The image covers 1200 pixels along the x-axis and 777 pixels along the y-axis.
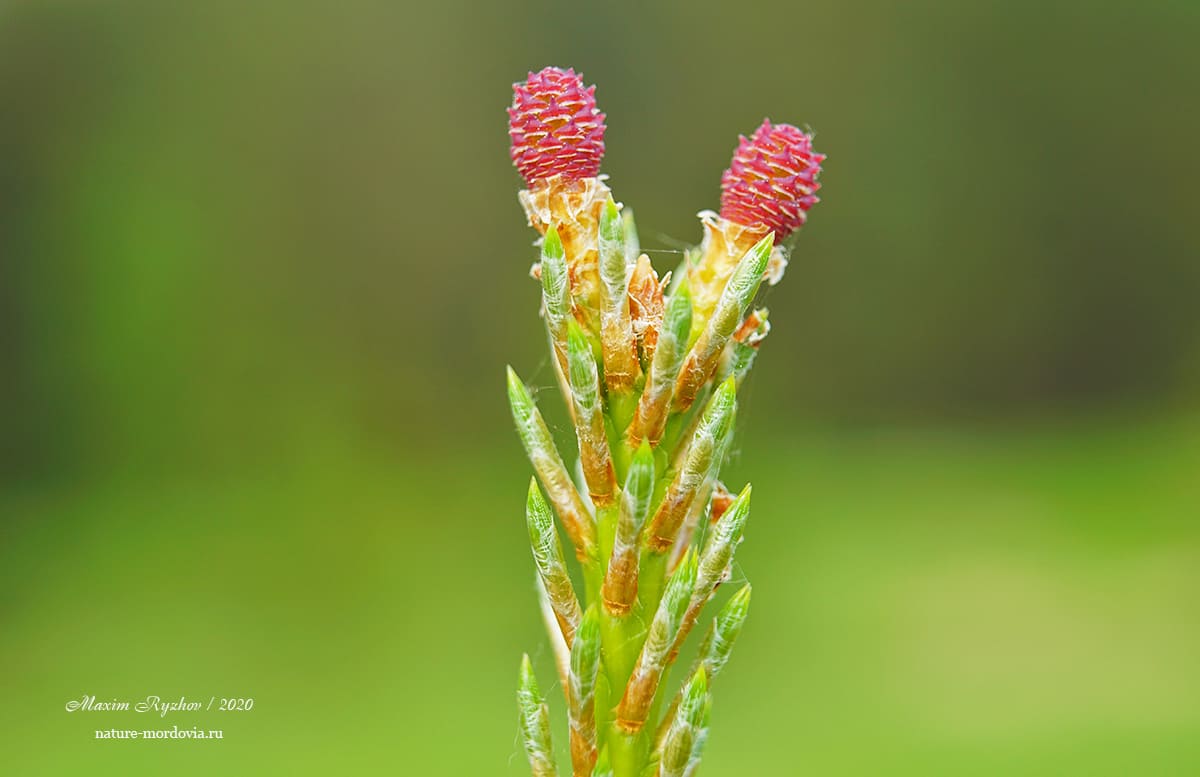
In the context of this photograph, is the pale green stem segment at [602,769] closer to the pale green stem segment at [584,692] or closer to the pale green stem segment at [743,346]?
the pale green stem segment at [584,692]

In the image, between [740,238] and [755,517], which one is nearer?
[740,238]

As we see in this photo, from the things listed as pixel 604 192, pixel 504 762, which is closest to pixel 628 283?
pixel 604 192

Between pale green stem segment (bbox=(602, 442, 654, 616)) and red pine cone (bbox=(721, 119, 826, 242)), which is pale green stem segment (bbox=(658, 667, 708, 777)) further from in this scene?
red pine cone (bbox=(721, 119, 826, 242))

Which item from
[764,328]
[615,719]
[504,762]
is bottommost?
[504,762]

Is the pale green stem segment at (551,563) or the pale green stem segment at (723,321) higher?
the pale green stem segment at (723,321)

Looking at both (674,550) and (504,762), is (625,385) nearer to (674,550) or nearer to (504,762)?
(674,550)

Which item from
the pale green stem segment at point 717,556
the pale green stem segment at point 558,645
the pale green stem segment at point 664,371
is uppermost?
the pale green stem segment at point 664,371

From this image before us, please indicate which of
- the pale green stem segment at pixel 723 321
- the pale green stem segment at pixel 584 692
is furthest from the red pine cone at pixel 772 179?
the pale green stem segment at pixel 584 692
